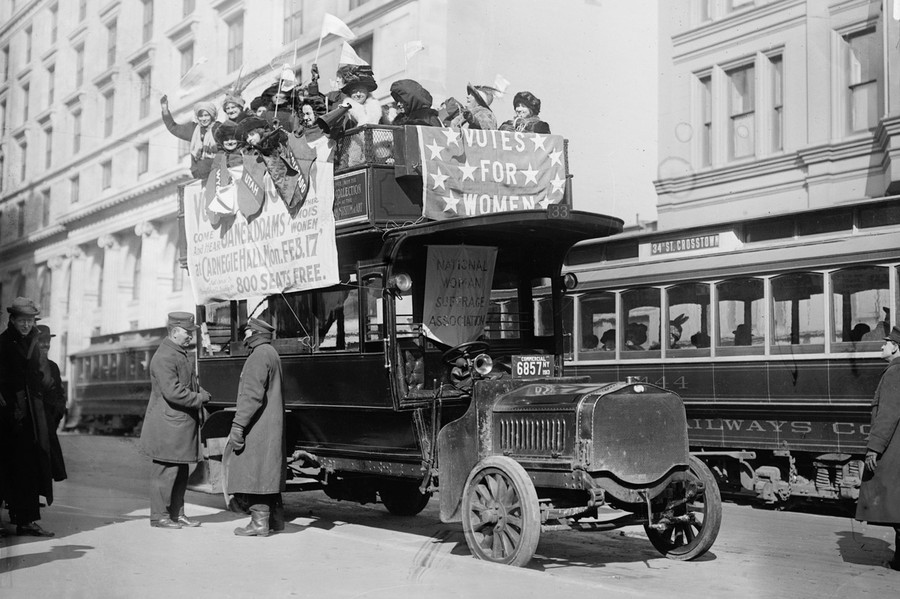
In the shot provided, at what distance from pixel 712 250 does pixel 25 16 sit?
30.1ft

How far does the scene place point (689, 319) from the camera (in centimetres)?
1370

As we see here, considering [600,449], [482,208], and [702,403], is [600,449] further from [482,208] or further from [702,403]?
[702,403]

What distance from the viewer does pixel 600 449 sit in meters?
7.36

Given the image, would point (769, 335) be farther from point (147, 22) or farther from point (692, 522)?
point (147, 22)

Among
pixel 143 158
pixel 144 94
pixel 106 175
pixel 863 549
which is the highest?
pixel 144 94

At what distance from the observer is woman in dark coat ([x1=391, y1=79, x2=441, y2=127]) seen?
9547 mm

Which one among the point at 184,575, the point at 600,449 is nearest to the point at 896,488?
the point at 600,449

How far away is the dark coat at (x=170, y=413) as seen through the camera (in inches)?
351

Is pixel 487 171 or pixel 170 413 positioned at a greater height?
pixel 487 171

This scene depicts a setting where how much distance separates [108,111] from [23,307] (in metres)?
1.54

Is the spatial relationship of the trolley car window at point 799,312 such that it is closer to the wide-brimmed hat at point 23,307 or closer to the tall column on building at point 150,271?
the tall column on building at point 150,271

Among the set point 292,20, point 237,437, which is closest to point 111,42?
point 237,437

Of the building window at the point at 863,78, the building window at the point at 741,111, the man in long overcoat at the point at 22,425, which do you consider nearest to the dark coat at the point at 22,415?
the man in long overcoat at the point at 22,425

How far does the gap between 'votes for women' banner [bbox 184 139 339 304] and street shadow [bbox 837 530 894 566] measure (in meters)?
4.68
